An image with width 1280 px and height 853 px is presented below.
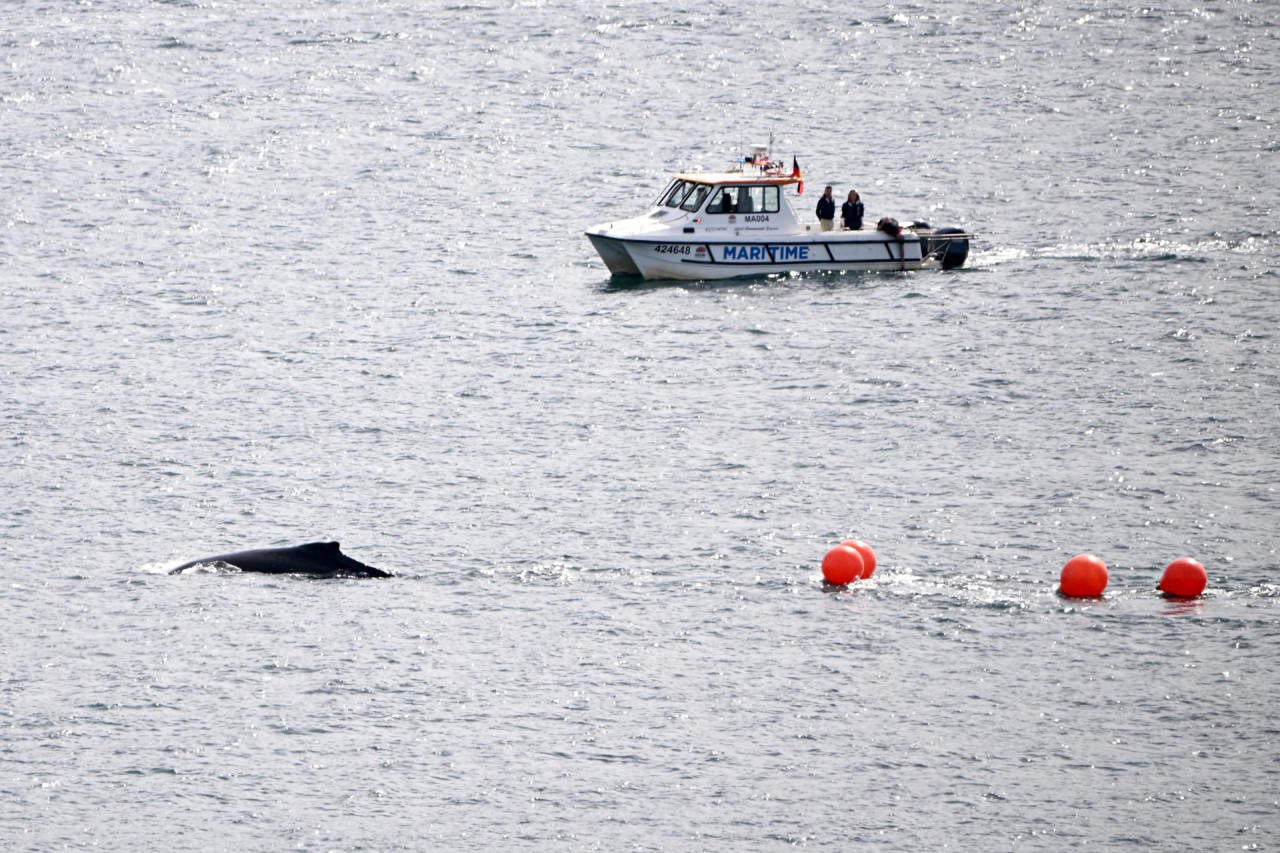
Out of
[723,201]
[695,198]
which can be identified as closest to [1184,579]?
[723,201]

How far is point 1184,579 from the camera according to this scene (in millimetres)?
30359

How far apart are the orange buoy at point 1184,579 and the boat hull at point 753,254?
23.0m

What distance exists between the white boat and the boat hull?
27 millimetres

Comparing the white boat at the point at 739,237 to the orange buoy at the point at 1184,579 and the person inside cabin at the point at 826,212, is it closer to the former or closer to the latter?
the person inside cabin at the point at 826,212

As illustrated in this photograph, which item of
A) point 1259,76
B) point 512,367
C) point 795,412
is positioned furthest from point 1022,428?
point 1259,76

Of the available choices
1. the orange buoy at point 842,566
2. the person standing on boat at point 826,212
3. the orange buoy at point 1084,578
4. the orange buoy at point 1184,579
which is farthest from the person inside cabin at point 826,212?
the orange buoy at point 1184,579

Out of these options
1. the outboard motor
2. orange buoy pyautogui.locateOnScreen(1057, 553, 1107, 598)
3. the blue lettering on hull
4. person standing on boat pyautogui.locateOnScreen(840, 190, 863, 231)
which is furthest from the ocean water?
person standing on boat pyautogui.locateOnScreen(840, 190, 863, 231)

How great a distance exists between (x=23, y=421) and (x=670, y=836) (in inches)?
881

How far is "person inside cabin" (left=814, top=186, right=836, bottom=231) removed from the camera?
52134 millimetres

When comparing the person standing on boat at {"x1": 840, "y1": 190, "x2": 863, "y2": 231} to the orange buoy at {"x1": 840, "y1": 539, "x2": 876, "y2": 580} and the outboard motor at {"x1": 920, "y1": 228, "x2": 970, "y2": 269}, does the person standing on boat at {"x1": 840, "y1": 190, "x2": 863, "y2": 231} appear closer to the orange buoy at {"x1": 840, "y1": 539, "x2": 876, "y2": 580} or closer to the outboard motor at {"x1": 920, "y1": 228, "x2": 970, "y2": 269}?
the outboard motor at {"x1": 920, "y1": 228, "x2": 970, "y2": 269}

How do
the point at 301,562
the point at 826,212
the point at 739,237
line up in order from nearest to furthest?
1. the point at 301,562
2. the point at 739,237
3. the point at 826,212

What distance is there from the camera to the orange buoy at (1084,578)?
30.4m

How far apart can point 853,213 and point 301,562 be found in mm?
25106

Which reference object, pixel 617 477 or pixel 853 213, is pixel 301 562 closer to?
pixel 617 477
